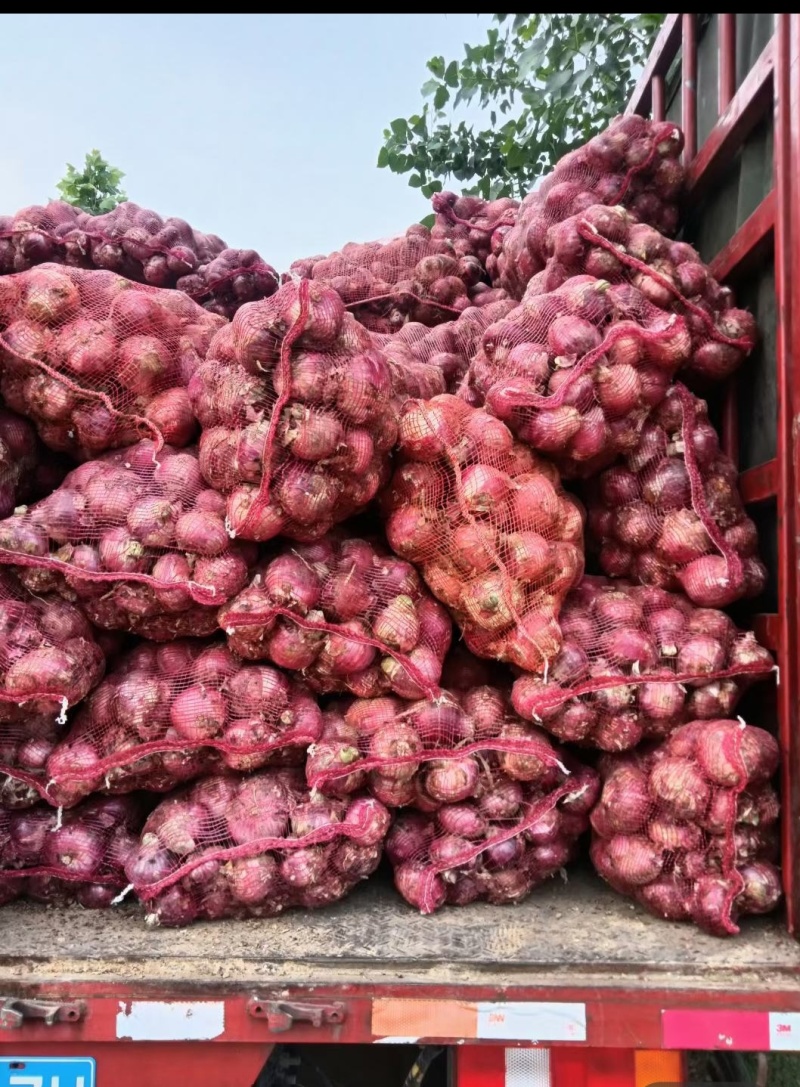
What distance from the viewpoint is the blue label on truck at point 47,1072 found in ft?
5.11

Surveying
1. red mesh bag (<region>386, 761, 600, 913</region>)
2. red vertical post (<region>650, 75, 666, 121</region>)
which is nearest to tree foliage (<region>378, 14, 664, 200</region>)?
red vertical post (<region>650, 75, 666, 121</region>)

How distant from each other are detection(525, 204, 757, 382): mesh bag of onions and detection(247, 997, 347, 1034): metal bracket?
182cm

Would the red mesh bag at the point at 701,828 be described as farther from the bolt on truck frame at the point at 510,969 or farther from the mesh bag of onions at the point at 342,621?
the mesh bag of onions at the point at 342,621

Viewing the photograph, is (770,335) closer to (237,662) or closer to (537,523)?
(537,523)

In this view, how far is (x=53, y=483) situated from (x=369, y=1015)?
1.57 metres

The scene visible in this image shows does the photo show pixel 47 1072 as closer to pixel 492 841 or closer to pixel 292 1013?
pixel 292 1013

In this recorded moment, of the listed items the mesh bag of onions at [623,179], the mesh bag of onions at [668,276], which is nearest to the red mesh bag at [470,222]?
the mesh bag of onions at [623,179]

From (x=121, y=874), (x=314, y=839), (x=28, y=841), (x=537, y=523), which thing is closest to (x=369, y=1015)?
(x=314, y=839)

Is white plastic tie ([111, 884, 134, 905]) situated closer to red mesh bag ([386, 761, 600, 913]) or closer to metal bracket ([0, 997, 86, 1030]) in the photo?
metal bracket ([0, 997, 86, 1030])

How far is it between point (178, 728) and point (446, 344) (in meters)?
1.59

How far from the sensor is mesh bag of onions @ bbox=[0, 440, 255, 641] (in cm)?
Result: 188

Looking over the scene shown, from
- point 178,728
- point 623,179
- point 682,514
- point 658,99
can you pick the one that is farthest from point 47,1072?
point 658,99

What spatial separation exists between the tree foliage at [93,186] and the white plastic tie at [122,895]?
6467 millimetres

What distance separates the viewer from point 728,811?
69.7 inches
